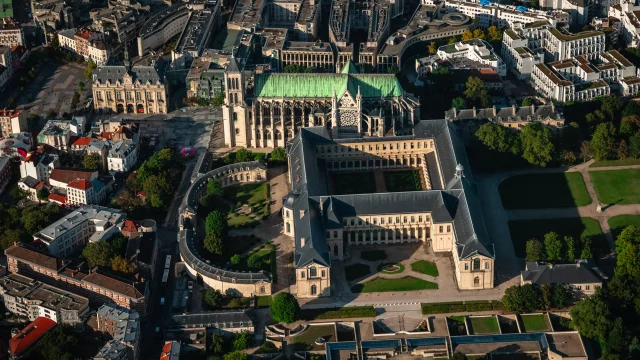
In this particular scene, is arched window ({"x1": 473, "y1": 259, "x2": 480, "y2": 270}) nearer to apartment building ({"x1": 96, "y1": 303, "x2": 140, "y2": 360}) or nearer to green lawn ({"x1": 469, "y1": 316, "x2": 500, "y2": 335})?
green lawn ({"x1": 469, "y1": 316, "x2": 500, "y2": 335})

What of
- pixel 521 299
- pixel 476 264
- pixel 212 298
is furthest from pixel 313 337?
pixel 521 299

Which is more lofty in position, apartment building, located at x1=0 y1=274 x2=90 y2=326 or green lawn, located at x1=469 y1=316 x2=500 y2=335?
apartment building, located at x1=0 y1=274 x2=90 y2=326

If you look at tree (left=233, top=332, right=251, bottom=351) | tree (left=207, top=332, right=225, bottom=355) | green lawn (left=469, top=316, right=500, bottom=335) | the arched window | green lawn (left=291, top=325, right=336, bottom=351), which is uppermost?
the arched window

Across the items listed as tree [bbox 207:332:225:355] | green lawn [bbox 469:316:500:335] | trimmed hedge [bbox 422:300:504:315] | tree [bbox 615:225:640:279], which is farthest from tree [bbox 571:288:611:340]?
tree [bbox 207:332:225:355]

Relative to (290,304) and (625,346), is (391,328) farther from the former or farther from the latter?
(625,346)

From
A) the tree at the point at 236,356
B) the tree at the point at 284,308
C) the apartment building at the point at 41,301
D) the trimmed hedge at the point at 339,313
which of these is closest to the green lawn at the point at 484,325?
the trimmed hedge at the point at 339,313

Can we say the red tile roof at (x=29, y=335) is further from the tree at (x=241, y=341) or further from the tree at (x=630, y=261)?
the tree at (x=630, y=261)

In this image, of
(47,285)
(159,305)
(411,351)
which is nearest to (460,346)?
(411,351)
